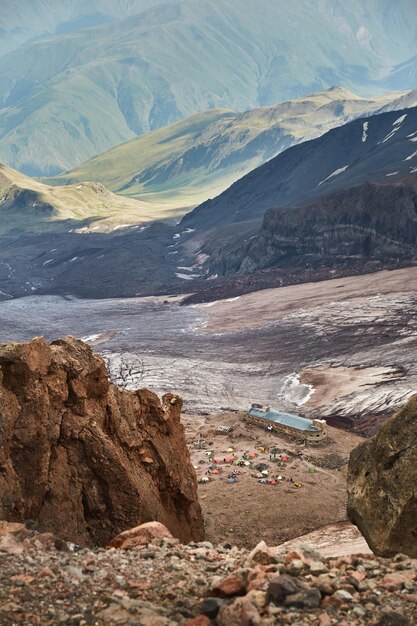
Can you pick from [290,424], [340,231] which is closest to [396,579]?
[290,424]

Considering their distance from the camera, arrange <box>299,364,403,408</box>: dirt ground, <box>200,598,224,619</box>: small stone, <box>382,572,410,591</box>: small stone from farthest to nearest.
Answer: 1. <box>299,364,403,408</box>: dirt ground
2. <box>382,572,410,591</box>: small stone
3. <box>200,598,224,619</box>: small stone

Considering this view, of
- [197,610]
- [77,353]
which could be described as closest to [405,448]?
[197,610]

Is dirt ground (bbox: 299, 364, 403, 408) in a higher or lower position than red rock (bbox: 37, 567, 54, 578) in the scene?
lower

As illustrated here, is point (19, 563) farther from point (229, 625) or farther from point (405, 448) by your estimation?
point (405, 448)

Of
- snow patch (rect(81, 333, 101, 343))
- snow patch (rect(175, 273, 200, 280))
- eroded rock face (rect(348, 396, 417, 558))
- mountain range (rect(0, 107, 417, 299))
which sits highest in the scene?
mountain range (rect(0, 107, 417, 299))

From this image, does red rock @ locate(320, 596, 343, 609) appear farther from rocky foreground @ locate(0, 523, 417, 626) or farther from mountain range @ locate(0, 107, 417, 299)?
mountain range @ locate(0, 107, 417, 299)

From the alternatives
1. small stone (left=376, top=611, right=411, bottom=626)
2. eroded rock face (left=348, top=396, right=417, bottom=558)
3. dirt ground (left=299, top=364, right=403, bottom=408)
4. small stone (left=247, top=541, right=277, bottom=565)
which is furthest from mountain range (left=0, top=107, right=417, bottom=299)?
small stone (left=376, top=611, right=411, bottom=626)

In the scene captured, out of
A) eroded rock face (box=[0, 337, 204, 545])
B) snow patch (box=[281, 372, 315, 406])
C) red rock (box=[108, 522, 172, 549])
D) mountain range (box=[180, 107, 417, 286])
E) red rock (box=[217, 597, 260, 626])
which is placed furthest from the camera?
mountain range (box=[180, 107, 417, 286])
